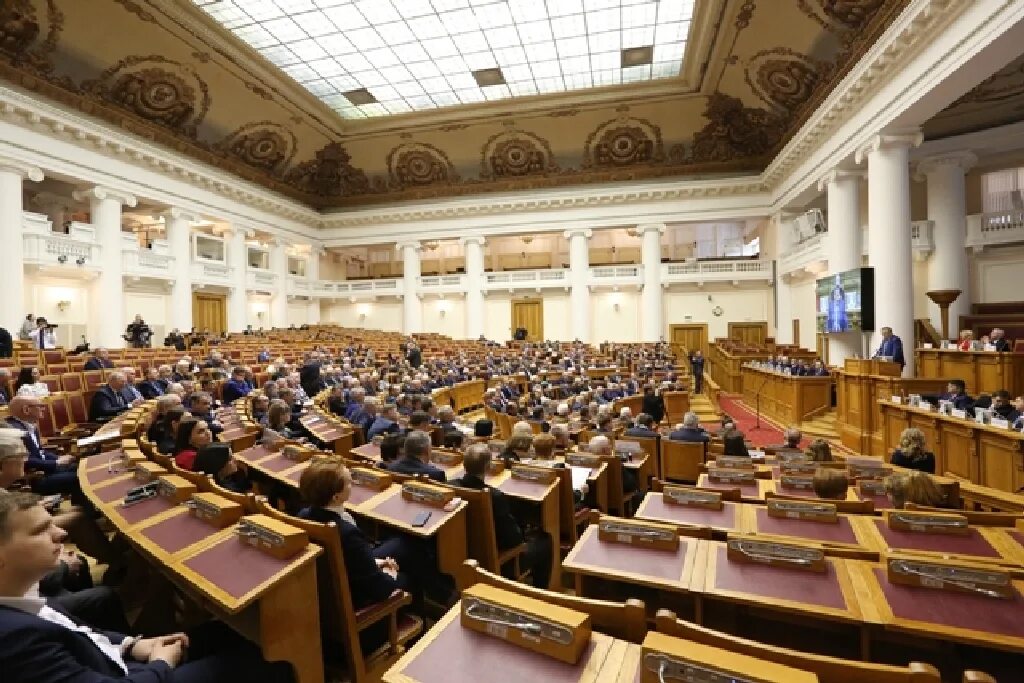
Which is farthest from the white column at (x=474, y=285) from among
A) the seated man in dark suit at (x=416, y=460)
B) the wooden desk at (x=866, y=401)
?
the seated man in dark suit at (x=416, y=460)

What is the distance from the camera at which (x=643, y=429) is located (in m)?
5.62

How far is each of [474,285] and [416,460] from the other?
18.7m

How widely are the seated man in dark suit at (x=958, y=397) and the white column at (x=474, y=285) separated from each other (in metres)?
17.2

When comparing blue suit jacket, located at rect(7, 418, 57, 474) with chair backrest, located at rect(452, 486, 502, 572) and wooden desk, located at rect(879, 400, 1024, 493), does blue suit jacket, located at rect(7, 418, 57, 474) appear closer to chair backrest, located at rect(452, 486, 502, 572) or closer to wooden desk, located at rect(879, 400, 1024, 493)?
chair backrest, located at rect(452, 486, 502, 572)

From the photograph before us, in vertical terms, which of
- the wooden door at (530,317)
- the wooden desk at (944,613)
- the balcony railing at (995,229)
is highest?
the balcony railing at (995,229)

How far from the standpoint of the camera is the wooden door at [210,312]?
1841cm

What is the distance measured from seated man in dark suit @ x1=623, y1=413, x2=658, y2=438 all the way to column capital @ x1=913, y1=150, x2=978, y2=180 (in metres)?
11.2

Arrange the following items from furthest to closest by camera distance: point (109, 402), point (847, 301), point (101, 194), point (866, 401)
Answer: point (101, 194) → point (847, 301) → point (866, 401) → point (109, 402)

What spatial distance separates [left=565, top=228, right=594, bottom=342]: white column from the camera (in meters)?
20.9

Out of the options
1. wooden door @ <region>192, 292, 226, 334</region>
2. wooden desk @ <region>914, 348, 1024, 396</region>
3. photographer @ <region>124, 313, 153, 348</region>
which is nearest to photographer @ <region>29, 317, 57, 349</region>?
photographer @ <region>124, 313, 153, 348</region>

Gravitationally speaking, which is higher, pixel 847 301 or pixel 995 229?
pixel 995 229

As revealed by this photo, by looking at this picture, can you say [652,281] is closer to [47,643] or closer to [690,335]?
[690,335]

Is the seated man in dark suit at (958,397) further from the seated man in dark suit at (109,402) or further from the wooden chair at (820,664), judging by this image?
the seated man in dark suit at (109,402)

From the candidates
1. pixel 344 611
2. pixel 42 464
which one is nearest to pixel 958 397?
pixel 344 611
